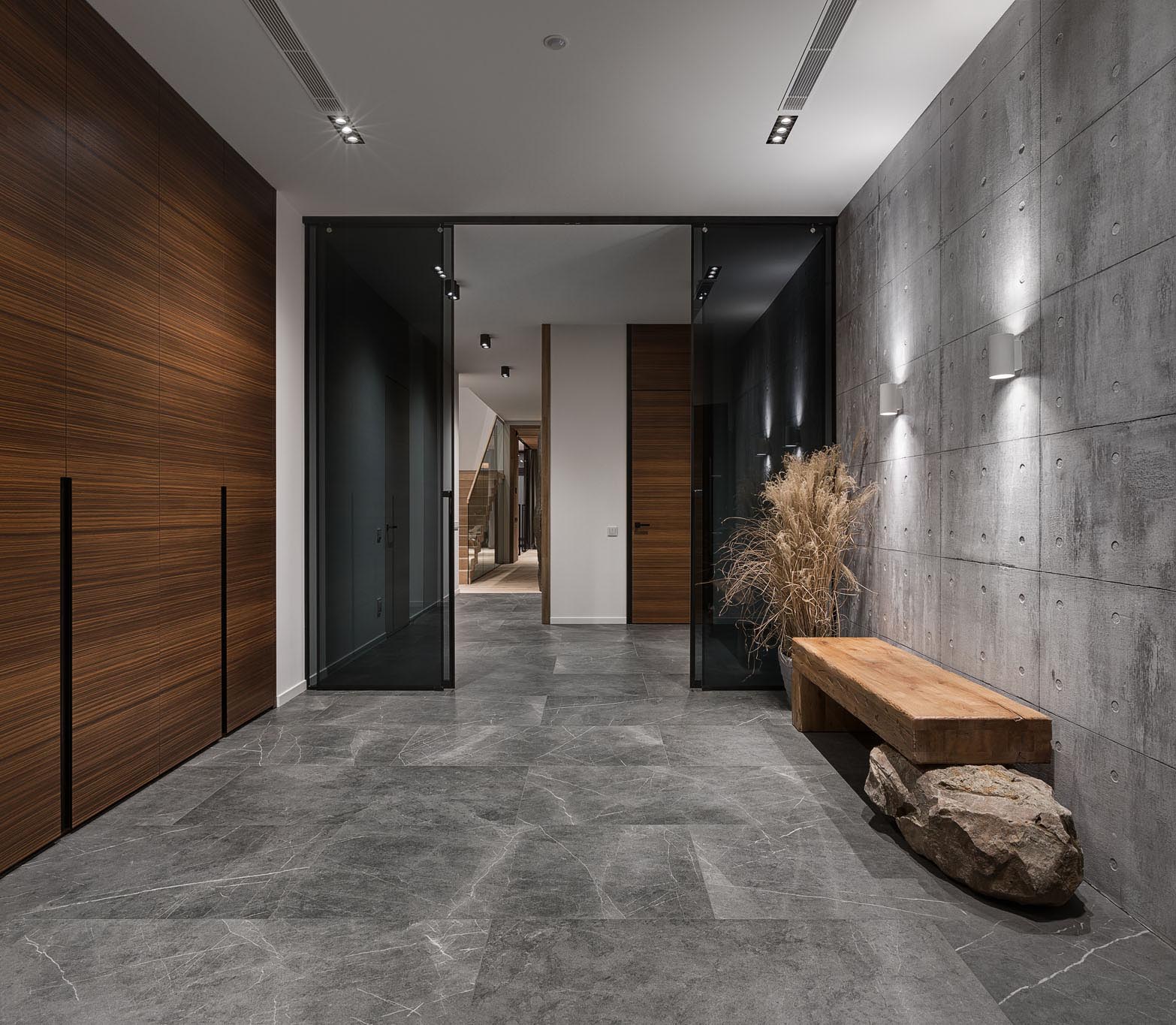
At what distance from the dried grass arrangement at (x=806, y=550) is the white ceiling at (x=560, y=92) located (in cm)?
165

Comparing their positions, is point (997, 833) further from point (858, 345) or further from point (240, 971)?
point (858, 345)

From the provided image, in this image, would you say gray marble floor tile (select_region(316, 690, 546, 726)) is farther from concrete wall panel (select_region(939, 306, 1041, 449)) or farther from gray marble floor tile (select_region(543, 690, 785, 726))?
concrete wall panel (select_region(939, 306, 1041, 449))

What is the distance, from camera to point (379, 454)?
4641 millimetres

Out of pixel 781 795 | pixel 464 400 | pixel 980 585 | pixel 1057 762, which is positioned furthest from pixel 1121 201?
pixel 464 400

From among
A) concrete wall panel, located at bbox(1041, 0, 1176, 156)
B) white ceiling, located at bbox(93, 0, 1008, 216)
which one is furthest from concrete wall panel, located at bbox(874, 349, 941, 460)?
white ceiling, located at bbox(93, 0, 1008, 216)

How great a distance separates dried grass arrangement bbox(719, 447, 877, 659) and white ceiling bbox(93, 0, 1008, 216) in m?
1.65

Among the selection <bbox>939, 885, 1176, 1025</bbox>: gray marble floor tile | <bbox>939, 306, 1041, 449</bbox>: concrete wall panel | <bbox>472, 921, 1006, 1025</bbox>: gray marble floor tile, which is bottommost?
<bbox>939, 885, 1176, 1025</bbox>: gray marble floor tile

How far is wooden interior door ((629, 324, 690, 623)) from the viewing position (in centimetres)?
706

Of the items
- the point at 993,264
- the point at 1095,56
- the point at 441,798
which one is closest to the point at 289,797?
the point at 441,798

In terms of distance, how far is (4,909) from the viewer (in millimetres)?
2051

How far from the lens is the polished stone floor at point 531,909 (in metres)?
1.69

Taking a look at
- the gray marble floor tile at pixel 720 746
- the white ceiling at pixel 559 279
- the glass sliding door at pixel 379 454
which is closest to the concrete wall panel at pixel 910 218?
the white ceiling at pixel 559 279

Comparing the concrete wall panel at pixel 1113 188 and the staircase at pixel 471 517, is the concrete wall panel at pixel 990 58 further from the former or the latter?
the staircase at pixel 471 517

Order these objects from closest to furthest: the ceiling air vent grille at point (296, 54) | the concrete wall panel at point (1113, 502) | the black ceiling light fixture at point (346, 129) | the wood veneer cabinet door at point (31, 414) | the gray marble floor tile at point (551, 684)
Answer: the concrete wall panel at point (1113, 502), the wood veneer cabinet door at point (31, 414), the ceiling air vent grille at point (296, 54), the black ceiling light fixture at point (346, 129), the gray marble floor tile at point (551, 684)
